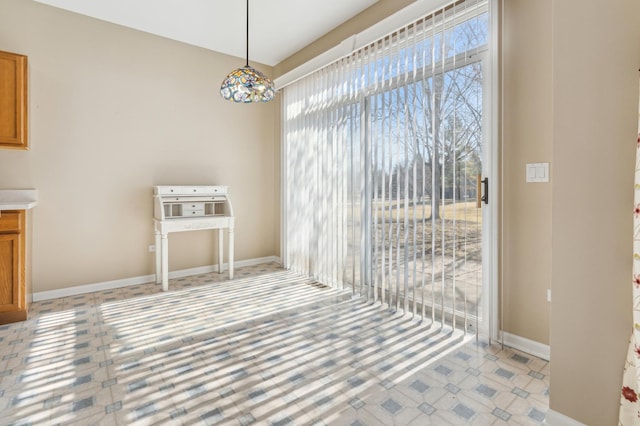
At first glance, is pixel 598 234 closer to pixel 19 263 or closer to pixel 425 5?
pixel 425 5

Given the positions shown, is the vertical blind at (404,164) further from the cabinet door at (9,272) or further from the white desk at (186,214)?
the cabinet door at (9,272)

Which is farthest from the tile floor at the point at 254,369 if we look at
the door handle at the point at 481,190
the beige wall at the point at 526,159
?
the door handle at the point at 481,190

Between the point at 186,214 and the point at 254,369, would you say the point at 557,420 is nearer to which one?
the point at 254,369

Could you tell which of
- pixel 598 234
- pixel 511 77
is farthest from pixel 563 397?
pixel 511 77

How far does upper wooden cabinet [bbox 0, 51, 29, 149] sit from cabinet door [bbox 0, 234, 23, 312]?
33.7 inches

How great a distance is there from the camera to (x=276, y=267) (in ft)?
15.0

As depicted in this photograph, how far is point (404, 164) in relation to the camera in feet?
9.04

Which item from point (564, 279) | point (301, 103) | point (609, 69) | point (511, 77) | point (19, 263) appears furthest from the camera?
point (301, 103)

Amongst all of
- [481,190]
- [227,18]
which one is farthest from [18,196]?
[481,190]

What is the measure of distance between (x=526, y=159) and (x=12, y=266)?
12.9 ft

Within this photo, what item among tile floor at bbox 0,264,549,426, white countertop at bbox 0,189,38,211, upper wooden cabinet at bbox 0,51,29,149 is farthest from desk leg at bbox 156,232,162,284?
upper wooden cabinet at bbox 0,51,29,149

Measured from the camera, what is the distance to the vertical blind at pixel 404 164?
2377 mm

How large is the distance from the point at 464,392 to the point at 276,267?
10.3ft

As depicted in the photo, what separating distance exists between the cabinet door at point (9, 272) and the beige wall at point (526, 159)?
3742 mm
